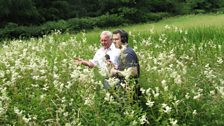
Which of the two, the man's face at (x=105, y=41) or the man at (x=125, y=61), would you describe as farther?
the man's face at (x=105, y=41)

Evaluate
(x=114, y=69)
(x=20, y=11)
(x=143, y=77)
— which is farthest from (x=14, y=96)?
(x=20, y=11)

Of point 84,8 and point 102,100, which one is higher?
point 102,100

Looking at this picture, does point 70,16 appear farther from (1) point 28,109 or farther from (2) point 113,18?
(1) point 28,109

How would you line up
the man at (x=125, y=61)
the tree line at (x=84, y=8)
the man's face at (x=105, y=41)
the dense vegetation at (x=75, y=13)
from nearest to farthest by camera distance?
the man at (x=125, y=61) < the man's face at (x=105, y=41) < the dense vegetation at (x=75, y=13) < the tree line at (x=84, y=8)

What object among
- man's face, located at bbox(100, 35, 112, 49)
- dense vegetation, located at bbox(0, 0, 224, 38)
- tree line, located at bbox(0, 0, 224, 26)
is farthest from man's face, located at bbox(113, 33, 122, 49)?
tree line, located at bbox(0, 0, 224, 26)

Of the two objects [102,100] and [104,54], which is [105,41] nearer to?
[104,54]

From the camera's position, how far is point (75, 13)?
143ft

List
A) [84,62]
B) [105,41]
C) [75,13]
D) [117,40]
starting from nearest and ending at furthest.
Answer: [117,40], [84,62], [105,41], [75,13]

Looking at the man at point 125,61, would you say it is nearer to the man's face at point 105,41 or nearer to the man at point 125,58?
the man at point 125,58

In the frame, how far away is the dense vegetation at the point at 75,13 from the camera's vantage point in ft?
118

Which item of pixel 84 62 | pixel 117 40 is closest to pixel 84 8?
pixel 84 62

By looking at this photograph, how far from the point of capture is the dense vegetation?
35.9 metres

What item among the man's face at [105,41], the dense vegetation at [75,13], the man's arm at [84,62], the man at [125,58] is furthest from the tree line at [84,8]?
the man at [125,58]

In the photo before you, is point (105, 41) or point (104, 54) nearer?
point (104, 54)
